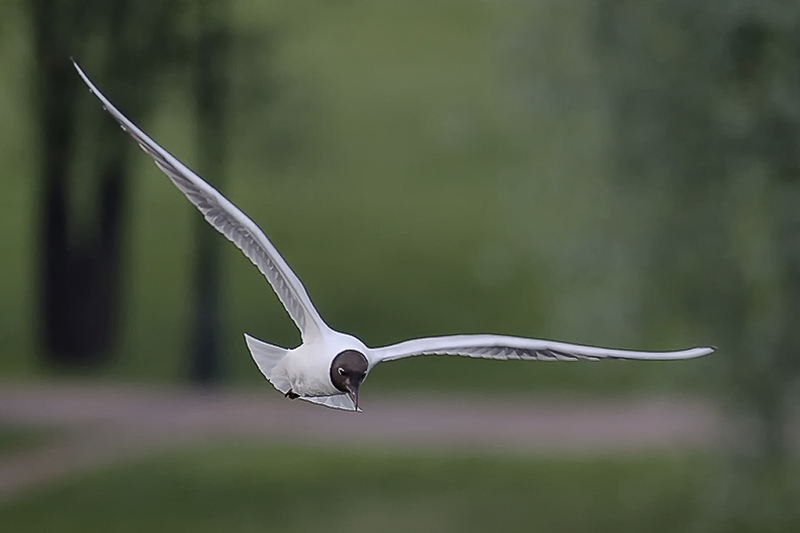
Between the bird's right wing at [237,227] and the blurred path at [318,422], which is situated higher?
the bird's right wing at [237,227]

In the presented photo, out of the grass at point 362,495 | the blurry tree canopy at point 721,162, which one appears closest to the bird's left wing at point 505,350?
the blurry tree canopy at point 721,162

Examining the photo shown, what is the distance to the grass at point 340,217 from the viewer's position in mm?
8320

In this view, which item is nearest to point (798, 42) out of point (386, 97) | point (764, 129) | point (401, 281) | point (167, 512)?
point (764, 129)

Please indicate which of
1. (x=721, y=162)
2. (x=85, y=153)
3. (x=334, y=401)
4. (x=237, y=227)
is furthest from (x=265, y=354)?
(x=85, y=153)

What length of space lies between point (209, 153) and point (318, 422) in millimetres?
1905

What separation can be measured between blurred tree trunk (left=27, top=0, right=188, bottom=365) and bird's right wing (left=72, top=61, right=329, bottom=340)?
477cm

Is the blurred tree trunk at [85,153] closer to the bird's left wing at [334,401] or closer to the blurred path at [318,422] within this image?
the blurred path at [318,422]

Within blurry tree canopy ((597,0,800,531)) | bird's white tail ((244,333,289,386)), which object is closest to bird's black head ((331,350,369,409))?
bird's white tail ((244,333,289,386))

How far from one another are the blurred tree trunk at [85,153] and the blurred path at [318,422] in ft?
1.53

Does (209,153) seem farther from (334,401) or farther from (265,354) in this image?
(334,401)

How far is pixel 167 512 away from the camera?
22.5 feet

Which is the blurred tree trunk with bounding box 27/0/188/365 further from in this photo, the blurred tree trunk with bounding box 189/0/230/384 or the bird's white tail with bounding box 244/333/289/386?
→ the bird's white tail with bounding box 244/333/289/386

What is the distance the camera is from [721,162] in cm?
481

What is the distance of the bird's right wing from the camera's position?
2377mm
